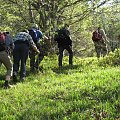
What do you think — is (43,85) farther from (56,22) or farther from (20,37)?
Result: (56,22)

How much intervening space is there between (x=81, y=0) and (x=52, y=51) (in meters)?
2.83

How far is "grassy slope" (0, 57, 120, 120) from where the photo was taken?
21.3ft

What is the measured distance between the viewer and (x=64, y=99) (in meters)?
7.65

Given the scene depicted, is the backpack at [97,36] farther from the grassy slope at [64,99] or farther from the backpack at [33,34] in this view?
the grassy slope at [64,99]

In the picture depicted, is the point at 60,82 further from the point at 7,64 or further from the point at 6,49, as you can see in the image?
the point at 6,49

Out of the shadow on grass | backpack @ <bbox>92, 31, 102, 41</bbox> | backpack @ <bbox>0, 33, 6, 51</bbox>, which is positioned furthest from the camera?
backpack @ <bbox>92, 31, 102, 41</bbox>

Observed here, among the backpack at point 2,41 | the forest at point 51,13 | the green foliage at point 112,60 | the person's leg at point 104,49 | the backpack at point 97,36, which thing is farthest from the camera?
the person's leg at point 104,49

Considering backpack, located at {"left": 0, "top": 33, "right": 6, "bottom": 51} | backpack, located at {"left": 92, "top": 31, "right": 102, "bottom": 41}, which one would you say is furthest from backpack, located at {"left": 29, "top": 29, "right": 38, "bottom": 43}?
backpack, located at {"left": 92, "top": 31, "right": 102, "bottom": 41}

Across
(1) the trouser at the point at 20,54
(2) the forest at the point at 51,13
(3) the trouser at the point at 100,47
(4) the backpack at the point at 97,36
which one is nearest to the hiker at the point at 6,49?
(1) the trouser at the point at 20,54

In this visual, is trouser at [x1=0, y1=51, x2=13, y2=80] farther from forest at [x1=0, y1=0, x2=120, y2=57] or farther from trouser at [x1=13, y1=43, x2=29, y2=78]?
forest at [x1=0, y1=0, x2=120, y2=57]

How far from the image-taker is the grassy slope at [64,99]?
6479 mm

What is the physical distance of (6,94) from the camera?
8914 millimetres

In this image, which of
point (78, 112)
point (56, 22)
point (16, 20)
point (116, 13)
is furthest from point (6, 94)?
point (116, 13)

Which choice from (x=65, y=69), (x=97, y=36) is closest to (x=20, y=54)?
(x=65, y=69)
